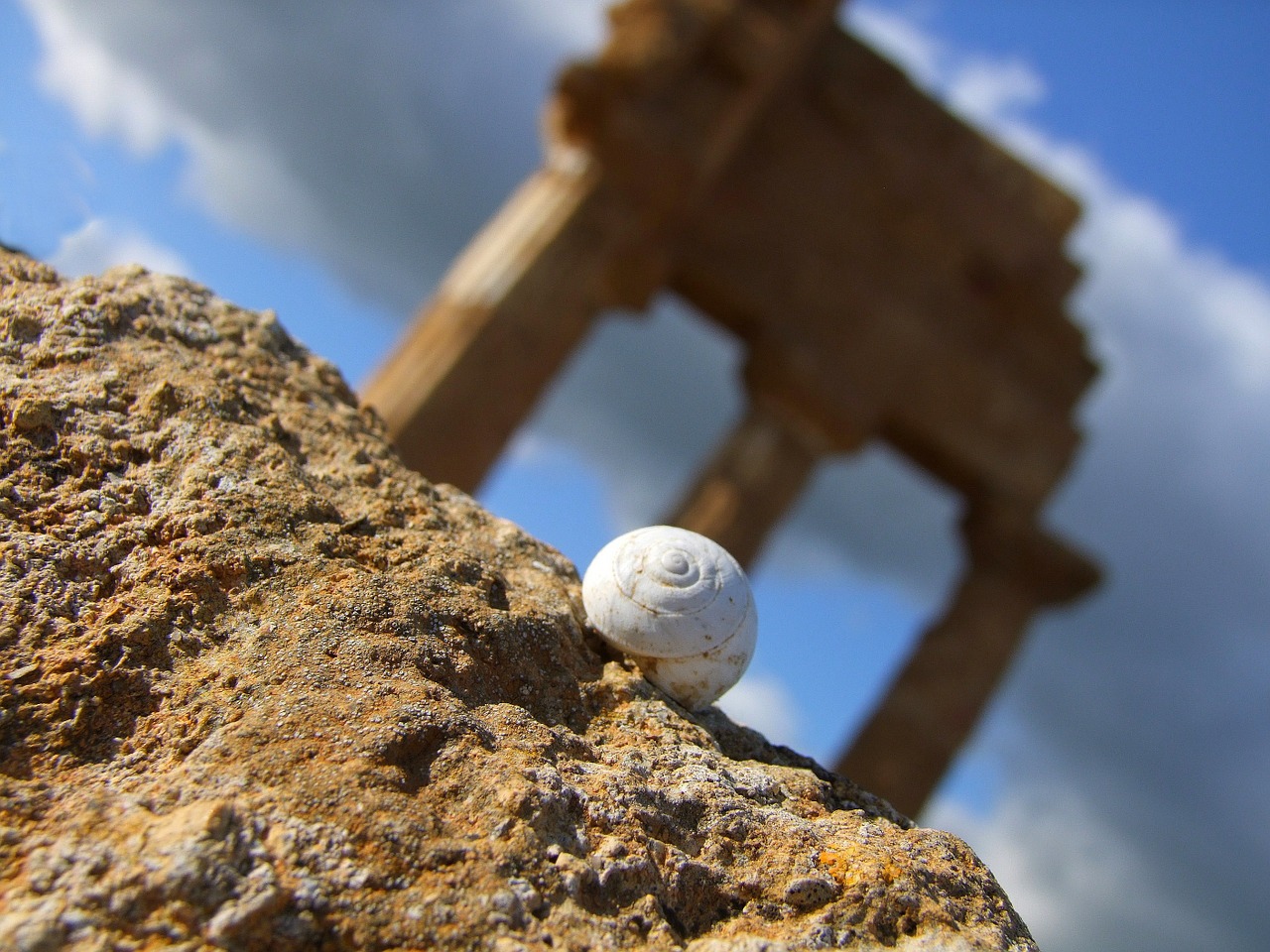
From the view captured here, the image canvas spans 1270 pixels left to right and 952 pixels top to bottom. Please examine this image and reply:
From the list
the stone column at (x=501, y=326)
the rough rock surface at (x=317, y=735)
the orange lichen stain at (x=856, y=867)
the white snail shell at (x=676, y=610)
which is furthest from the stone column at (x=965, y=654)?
the orange lichen stain at (x=856, y=867)

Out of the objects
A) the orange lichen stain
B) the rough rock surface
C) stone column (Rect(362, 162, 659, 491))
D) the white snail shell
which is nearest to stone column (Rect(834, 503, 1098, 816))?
stone column (Rect(362, 162, 659, 491))

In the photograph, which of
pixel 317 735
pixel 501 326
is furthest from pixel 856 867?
pixel 501 326

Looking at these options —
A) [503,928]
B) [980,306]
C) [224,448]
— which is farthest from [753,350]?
[503,928]

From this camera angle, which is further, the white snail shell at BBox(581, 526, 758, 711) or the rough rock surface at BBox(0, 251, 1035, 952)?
the white snail shell at BBox(581, 526, 758, 711)

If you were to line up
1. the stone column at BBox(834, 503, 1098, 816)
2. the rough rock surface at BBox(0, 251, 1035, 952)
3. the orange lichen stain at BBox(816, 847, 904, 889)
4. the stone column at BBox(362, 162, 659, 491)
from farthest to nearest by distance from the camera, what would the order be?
the stone column at BBox(834, 503, 1098, 816)
the stone column at BBox(362, 162, 659, 491)
the orange lichen stain at BBox(816, 847, 904, 889)
the rough rock surface at BBox(0, 251, 1035, 952)

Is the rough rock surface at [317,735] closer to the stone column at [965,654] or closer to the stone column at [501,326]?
the stone column at [501,326]

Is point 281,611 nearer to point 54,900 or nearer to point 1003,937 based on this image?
point 54,900

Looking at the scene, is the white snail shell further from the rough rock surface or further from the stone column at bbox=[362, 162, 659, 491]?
the stone column at bbox=[362, 162, 659, 491]
